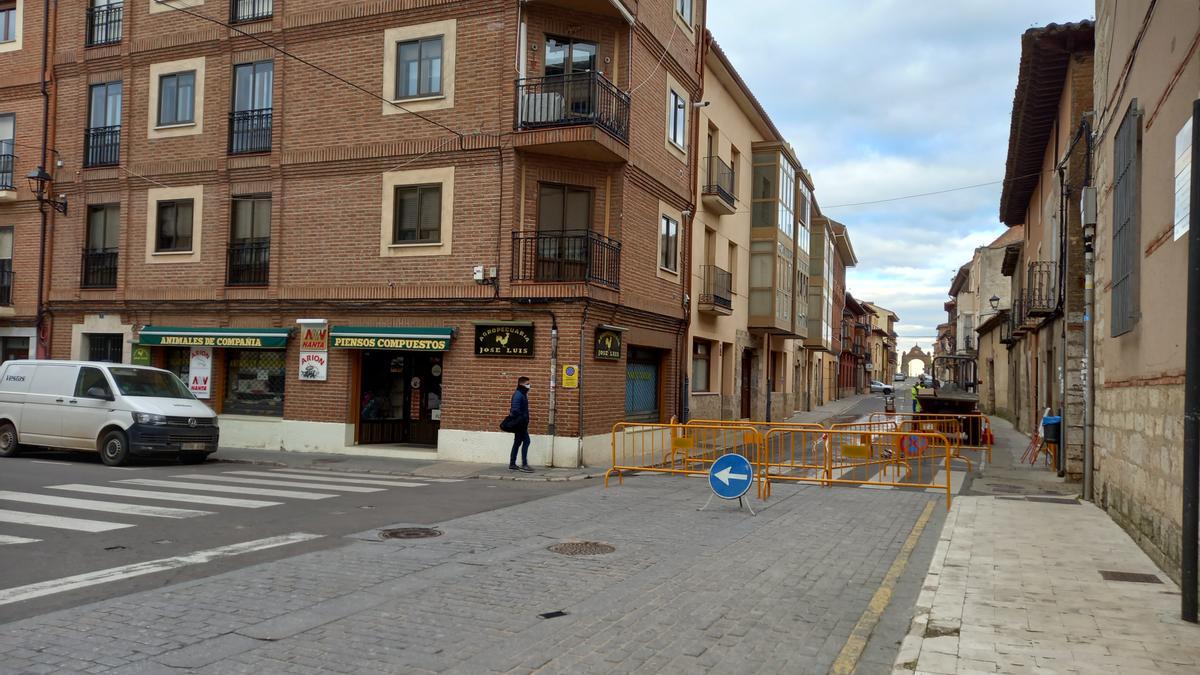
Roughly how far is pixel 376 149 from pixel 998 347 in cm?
3326

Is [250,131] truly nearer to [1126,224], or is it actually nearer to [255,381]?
[255,381]

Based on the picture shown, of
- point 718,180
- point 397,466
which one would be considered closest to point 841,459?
point 397,466

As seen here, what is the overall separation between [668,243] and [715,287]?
12.8ft

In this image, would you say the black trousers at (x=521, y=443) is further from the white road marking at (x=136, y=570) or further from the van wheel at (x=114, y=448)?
the white road marking at (x=136, y=570)

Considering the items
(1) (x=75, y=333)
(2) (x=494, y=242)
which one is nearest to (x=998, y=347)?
(2) (x=494, y=242)

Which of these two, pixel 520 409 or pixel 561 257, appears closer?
pixel 520 409

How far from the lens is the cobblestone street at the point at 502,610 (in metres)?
5.08

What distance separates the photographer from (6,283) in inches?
912

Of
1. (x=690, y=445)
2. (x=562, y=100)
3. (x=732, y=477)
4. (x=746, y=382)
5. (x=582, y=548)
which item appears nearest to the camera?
(x=582, y=548)

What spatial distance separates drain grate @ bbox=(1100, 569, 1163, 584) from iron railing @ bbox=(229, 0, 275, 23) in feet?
64.8

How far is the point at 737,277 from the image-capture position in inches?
1125

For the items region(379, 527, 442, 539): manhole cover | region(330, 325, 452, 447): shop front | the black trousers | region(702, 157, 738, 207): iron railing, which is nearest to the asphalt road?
region(379, 527, 442, 539): manhole cover

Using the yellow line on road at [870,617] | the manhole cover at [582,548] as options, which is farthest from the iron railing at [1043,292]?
the manhole cover at [582,548]

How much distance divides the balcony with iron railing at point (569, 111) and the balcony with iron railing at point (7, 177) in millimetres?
14857
